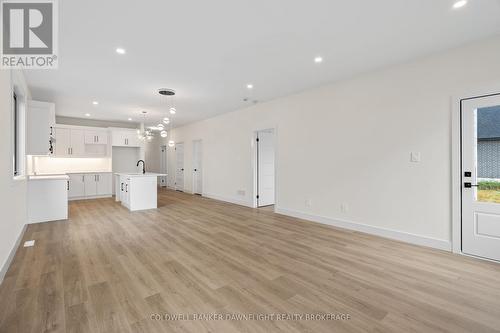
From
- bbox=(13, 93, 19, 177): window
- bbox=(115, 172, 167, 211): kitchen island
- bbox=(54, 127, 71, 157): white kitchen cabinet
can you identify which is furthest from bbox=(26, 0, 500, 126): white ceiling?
bbox=(54, 127, 71, 157): white kitchen cabinet

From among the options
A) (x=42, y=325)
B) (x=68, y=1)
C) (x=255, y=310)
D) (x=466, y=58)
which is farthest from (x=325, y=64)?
(x=42, y=325)

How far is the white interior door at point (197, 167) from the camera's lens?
8.72m

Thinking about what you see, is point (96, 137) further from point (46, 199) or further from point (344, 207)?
point (344, 207)

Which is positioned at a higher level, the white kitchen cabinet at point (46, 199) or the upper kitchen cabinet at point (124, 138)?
the upper kitchen cabinet at point (124, 138)

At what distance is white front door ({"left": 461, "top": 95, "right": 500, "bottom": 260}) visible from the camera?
9.20 ft

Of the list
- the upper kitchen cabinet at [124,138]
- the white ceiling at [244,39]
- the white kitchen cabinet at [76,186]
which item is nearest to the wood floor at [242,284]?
the white ceiling at [244,39]

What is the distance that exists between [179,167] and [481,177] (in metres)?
9.30

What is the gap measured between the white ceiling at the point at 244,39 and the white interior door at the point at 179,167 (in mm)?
5112

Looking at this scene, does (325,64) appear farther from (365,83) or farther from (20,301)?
(20,301)

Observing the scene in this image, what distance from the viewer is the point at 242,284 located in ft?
7.44

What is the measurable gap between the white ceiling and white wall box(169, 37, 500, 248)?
31 centimetres

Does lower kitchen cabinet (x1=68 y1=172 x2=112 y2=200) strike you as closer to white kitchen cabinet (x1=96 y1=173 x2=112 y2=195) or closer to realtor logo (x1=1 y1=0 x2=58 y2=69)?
white kitchen cabinet (x1=96 y1=173 x2=112 y2=195)

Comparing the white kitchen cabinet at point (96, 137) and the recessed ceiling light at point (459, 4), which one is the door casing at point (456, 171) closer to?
the recessed ceiling light at point (459, 4)

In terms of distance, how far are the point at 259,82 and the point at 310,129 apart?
1467mm
